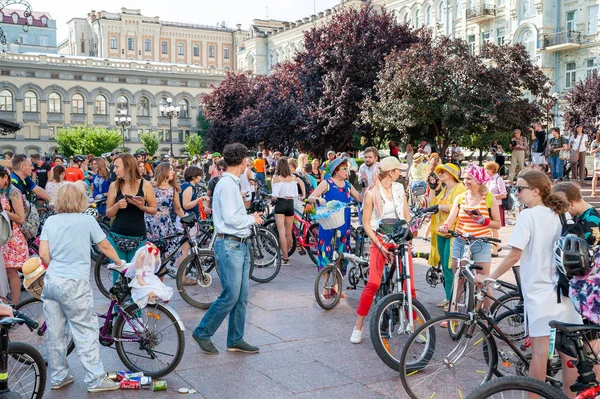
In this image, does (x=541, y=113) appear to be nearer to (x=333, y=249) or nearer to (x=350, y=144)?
(x=350, y=144)

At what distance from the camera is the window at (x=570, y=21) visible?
40969 millimetres

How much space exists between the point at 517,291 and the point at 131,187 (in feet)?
13.8

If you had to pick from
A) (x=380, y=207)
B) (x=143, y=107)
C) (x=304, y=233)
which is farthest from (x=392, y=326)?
(x=143, y=107)

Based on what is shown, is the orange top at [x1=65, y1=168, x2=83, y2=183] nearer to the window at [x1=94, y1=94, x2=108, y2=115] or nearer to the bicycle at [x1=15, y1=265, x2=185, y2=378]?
the bicycle at [x1=15, y1=265, x2=185, y2=378]

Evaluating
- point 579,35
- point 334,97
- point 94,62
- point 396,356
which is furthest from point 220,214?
point 94,62

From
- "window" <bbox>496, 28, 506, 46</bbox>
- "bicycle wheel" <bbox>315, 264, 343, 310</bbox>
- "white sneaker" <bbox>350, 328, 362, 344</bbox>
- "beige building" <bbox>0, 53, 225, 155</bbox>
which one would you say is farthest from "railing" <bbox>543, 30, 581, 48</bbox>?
"beige building" <bbox>0, 53, 225, 155</bbox>

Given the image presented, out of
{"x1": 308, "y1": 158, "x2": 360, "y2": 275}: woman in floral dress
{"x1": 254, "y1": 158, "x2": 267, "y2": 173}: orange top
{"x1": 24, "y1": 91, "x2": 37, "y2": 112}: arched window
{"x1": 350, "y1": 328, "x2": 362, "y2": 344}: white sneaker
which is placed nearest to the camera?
{"x1": 350, "y1": 328, "x2": 362, "y2": 344}: white sneaker

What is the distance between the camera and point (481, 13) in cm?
4450

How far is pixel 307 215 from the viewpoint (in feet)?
39.1

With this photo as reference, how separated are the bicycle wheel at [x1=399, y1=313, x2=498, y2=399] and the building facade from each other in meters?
96.6

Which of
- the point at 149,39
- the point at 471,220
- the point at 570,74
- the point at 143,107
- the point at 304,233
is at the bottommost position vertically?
the point at 304,233

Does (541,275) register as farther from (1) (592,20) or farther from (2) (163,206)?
(1) (592,20)

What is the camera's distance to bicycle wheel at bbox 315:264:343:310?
785 cm

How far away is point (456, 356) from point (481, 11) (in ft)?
144
